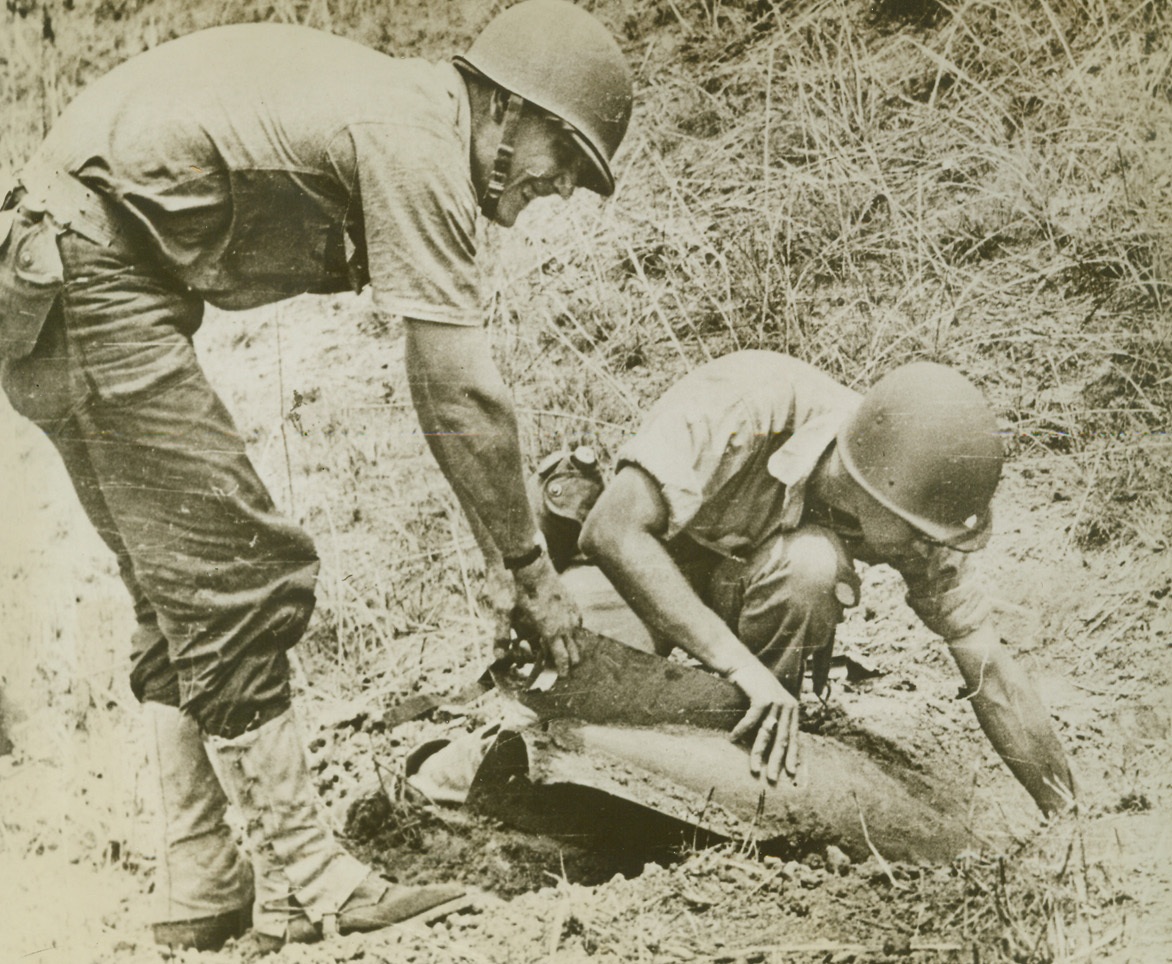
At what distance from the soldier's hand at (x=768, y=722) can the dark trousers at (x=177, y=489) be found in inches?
52.3

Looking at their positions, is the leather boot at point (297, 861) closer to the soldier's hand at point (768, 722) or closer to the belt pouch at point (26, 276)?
the soldier's hand at point (768, 722)

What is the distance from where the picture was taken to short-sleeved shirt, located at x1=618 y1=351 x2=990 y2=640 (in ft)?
13.1

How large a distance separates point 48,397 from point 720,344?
6.45ft

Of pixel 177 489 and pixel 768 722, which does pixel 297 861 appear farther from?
pixel 768 722

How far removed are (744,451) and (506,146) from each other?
43.6 inches

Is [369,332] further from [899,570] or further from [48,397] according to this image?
[899,570]

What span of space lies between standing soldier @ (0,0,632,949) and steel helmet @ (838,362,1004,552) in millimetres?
976

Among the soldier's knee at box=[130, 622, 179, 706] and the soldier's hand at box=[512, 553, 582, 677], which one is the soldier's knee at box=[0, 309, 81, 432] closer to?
the soldier's knee at box=[130, 622, 179, 706]

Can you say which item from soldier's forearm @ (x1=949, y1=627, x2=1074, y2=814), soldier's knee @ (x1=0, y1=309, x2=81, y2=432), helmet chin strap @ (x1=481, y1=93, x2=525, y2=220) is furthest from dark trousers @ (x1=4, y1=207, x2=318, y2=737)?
soldier's forearm @ (x1=949, y1=627, x2=1074, y2=814)

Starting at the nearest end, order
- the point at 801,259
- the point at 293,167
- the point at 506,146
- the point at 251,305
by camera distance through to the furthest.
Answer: the point at 293,167
the point at 506,146
the point at 251,305
the point at 801,259

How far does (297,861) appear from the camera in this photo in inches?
156

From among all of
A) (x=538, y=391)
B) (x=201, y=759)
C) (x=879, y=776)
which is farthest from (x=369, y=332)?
(x=879, y=776)

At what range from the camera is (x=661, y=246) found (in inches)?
162

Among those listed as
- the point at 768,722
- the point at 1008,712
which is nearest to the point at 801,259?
the point at 768,722
